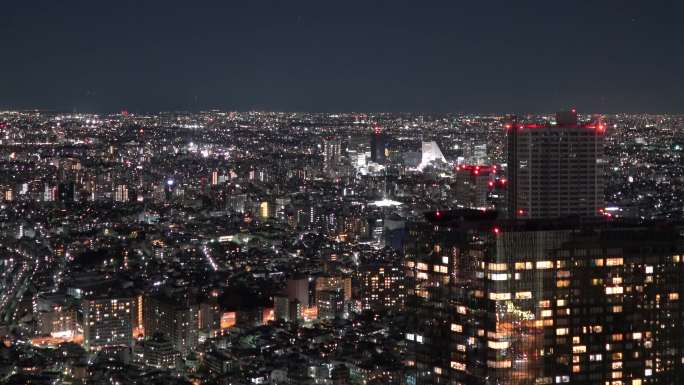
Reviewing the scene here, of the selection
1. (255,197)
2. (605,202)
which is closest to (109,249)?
(255,197)

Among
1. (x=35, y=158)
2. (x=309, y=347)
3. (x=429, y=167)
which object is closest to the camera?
(x=309, y=347)

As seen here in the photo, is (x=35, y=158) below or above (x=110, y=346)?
above

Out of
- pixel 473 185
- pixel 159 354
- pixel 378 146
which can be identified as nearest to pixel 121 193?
pixel 378 146

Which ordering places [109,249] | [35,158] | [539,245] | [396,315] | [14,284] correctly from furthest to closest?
[35,158] < [109,249] < [14,284] < [396,315] < [539,245]

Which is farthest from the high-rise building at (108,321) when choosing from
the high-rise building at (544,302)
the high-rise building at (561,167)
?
the high-rise building at (544,302)

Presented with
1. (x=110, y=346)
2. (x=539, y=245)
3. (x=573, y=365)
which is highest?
(x=539, y=245)

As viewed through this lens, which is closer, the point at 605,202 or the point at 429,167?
the point at 605,202

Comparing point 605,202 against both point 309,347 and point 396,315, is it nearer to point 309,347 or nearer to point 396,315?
point 396,315
